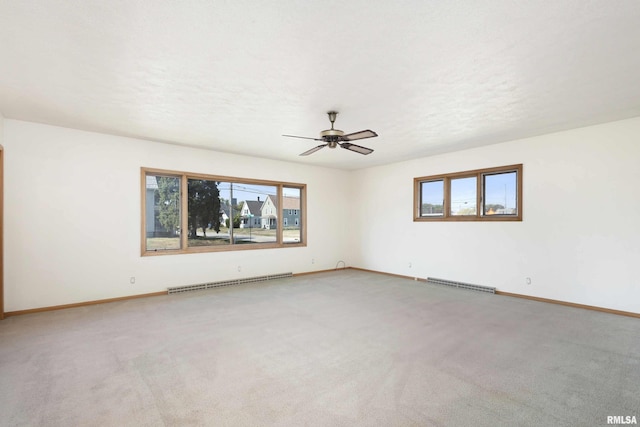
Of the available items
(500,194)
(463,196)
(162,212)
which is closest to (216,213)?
(162,212)

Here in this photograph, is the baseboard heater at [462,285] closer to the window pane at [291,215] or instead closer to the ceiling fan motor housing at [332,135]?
the window pane at [291,215]

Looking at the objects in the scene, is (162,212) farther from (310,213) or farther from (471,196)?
(471,196)

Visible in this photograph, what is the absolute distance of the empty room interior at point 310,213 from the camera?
84.5 inches

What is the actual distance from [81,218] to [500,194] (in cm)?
689

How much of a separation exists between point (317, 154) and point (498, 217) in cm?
353

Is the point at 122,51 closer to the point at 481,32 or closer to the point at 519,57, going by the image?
the point at 481,32

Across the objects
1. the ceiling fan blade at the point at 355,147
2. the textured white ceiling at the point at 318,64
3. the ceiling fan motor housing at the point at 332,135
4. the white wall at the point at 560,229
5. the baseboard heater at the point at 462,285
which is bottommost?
the baseboard heater at the point at 462,285

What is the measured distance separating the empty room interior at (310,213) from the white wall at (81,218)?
1.2 inches

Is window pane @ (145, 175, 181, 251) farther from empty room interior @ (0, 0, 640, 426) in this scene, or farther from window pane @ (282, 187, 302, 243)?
window pane @ (282, 187, 302, 243)

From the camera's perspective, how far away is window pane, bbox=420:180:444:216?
646cm

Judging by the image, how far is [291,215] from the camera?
7316 mm

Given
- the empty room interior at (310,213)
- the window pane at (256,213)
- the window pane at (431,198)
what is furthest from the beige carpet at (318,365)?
the window pane at (431,198)

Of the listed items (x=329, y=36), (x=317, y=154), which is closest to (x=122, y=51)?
(x=329, y=36)

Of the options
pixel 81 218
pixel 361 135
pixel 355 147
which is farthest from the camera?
pixel 81 218
